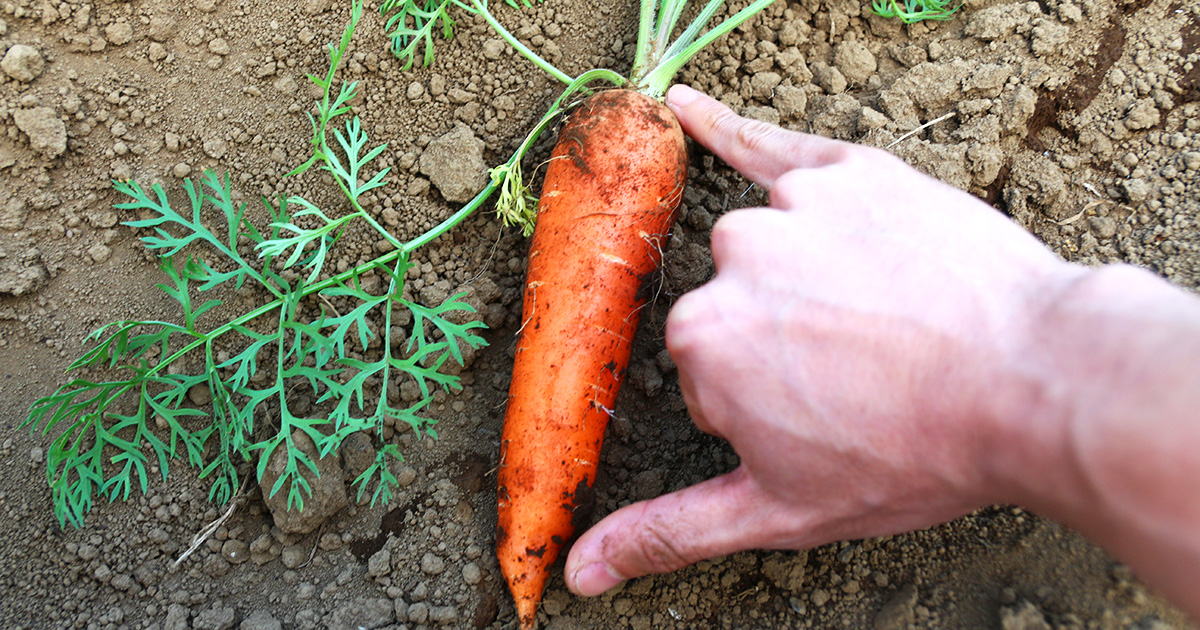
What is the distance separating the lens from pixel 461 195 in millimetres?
2070

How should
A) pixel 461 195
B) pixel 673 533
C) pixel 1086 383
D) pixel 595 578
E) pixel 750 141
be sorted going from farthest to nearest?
pixel 461 195 < pixel 750 141 < pixel 595 578 < pixel 673 533 < pixel 1086 383

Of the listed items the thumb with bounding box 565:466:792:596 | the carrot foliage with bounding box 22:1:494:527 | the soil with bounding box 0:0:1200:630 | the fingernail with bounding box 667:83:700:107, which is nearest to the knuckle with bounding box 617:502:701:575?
Answer: the thumb with bounding box 565:466:792:596

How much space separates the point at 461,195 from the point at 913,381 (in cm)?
140

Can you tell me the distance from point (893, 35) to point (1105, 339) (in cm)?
158

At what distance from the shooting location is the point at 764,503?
1340 mm

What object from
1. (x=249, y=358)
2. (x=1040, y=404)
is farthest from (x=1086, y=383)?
(x=249, y=358)

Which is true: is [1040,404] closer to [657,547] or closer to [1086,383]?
[1086,383]

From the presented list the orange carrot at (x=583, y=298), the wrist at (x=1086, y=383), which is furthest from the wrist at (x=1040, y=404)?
the orange carrot at (x=583, y=298)

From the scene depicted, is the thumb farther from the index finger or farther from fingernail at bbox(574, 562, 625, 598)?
the index finger

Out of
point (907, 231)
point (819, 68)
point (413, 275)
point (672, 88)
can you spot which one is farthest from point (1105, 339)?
point (413, 275)

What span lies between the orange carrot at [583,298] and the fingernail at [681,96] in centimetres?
5

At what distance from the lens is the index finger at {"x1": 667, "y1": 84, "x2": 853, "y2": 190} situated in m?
1.57

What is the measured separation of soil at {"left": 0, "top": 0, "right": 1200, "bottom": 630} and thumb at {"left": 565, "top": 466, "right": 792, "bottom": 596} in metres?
0.23

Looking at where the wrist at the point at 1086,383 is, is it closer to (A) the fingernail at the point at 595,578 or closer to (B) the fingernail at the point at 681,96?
(A) the fingernail at the point at 595,578
